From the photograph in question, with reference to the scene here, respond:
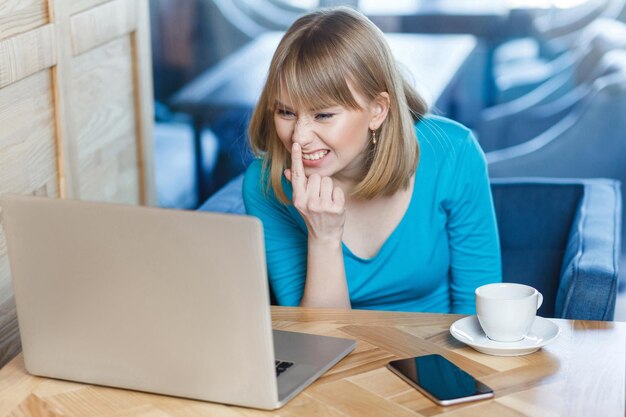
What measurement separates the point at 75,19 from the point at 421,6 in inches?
59.5

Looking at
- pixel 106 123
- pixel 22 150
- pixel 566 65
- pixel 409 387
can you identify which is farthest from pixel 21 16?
pixel 566 65

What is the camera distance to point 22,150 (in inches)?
67.5

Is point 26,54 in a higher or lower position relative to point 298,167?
higher

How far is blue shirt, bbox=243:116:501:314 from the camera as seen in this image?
172cm

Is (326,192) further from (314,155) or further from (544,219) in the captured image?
(544,219)

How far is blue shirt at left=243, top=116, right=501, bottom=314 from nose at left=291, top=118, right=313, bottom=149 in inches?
8.4

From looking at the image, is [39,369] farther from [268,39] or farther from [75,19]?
[268,39]

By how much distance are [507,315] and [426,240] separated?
534mm

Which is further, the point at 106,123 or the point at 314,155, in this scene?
the point at 106,123

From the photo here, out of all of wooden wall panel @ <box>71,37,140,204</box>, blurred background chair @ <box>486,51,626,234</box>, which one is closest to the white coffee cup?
wooden wall panel @ <box>71,37,140,204</box>

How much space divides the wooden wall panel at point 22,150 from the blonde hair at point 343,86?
424mm

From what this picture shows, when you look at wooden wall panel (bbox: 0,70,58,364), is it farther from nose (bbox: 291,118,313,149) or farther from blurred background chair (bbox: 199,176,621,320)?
nose (bbox: 291,118,313,149)

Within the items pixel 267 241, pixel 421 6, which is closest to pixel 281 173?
pixel 267 241

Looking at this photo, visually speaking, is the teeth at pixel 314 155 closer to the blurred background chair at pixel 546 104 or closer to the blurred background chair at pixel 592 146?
the blurred background chair at pixel 592 146
